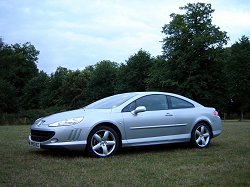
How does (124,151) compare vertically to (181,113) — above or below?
below

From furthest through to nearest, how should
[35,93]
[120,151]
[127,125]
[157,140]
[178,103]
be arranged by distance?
[35,93]
[178,103]
[120,151]
[157,140]
[127,125]

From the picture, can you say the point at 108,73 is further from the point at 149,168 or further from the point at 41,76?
the point at 149,168

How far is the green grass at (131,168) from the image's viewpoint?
230 inches

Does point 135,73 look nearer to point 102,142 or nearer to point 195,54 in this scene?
point 195,54

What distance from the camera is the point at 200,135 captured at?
10.2 m

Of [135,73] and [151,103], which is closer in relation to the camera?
[151,103]

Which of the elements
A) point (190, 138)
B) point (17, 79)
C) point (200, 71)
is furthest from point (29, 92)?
point (190, 138)

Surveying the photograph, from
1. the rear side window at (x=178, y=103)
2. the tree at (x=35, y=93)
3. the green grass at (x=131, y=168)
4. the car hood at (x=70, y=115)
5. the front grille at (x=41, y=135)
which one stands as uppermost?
the tree at (x=35, y=93)

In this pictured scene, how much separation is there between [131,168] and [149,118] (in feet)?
7.86

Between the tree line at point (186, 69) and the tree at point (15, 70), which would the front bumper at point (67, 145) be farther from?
the tree at point (15, 70)

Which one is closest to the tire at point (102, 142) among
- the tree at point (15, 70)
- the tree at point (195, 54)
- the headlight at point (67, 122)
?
the headlight at point (67, 122)

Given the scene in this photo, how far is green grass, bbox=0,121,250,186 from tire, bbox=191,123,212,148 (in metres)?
0.32

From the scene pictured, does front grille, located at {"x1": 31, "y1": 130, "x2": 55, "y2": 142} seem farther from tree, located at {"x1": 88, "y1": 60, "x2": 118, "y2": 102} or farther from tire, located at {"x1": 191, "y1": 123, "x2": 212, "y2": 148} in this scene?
tree, located at {"x1": 88, "y1": 60, "x2": 118, "y2": 102}

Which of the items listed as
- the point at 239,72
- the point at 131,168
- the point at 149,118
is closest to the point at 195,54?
the point at 239,72
